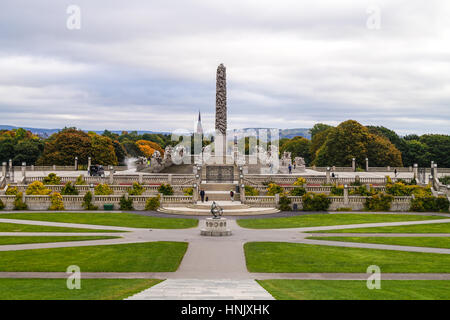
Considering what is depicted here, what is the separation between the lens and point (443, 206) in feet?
141

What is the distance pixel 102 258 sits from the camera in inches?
828

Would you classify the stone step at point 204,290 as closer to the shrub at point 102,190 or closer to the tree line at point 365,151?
the shrub at point 102,190

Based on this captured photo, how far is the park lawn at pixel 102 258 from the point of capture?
19.1 meters

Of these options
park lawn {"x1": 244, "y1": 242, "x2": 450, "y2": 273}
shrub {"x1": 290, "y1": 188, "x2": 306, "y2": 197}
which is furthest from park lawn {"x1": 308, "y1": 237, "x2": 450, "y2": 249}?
shrub {"x1": 290, "y1": 188, "x2": 306, "y2": 197}

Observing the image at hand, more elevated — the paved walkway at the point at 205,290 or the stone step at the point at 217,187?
the stone step at the point at 217,187

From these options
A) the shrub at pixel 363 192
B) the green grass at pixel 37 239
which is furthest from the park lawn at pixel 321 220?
the green grass at pixel 37 239

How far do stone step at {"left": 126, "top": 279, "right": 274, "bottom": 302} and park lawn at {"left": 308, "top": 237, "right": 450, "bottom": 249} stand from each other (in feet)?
38.6

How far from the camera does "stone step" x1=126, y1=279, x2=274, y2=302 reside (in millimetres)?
13070

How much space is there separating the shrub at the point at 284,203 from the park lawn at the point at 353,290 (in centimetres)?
2658

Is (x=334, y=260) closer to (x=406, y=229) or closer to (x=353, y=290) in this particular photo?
(x=353, y=290)

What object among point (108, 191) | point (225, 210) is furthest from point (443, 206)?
point (108, 191)

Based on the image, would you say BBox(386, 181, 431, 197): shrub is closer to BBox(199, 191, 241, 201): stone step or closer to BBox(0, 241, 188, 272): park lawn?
BBox(199, 191, 241, 201): stone step
